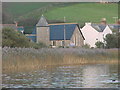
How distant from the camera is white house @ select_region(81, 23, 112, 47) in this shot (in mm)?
43812

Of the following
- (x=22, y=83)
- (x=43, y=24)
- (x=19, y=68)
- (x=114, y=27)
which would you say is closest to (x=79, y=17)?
(x=19, y=68)

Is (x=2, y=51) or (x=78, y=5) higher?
(x=78, y=5)

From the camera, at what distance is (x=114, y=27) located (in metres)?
51.2

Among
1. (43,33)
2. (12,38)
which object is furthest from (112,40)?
(12,38)

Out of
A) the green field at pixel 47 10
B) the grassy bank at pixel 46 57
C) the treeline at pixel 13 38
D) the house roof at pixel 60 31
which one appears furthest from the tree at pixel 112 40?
the green field at pixel 47 10

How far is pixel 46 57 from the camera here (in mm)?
28906

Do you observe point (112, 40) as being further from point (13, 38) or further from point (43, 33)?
point (13, 38)

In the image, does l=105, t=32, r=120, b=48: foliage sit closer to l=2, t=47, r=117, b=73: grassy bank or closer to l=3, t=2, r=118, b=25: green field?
l=2, t=47, r=117, b=73: grassy bank

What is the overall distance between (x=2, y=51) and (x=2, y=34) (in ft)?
23.6

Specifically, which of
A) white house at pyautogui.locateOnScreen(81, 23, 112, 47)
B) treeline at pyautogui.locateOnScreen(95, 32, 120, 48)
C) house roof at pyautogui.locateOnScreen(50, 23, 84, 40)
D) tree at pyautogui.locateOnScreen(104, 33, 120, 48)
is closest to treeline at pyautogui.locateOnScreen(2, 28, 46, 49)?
house roof at pyautogui.locateOnScreen(50, 23, 84, 40)

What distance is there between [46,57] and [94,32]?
18.5 metres

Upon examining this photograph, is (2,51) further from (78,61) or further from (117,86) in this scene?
(117,86)

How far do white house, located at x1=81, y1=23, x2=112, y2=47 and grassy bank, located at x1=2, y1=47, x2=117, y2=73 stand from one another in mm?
4909

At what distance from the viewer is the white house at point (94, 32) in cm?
4381
